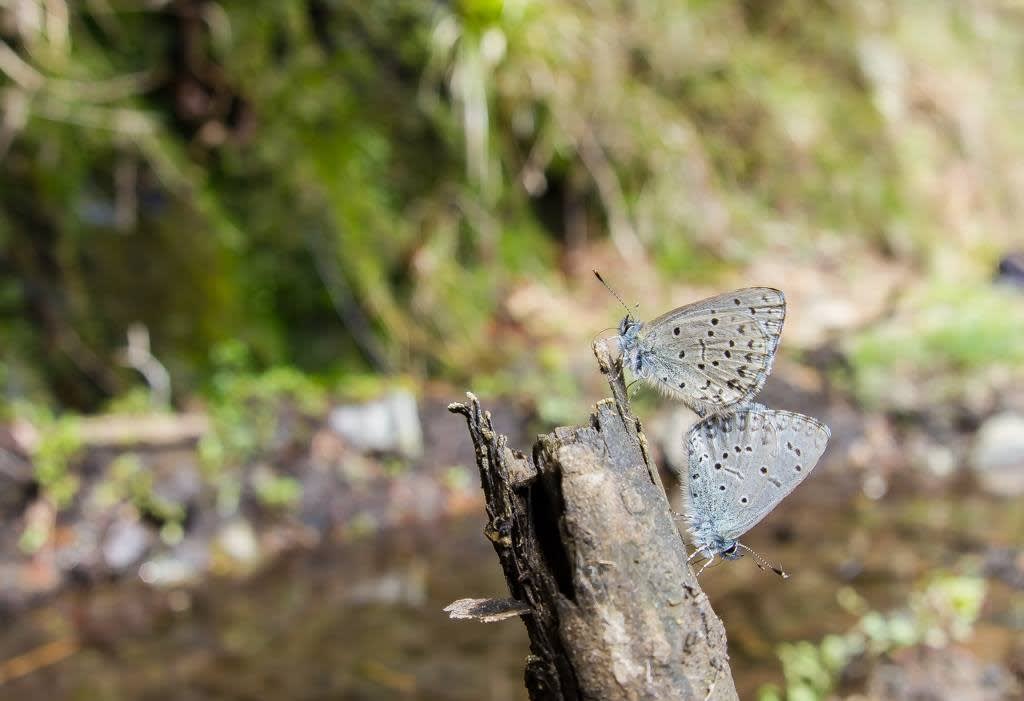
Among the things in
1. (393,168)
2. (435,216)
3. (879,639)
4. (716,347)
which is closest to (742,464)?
(716,347)

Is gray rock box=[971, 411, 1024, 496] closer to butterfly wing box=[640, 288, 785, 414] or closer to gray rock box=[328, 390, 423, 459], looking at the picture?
gray rock box=[328, 390, 423, 459]

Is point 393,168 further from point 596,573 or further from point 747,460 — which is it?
point 596,573

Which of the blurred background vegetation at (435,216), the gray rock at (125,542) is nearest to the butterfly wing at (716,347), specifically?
the blurred background vegetation at (435,216)

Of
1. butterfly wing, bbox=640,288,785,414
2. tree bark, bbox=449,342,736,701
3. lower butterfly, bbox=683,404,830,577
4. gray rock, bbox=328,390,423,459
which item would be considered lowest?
tree bark, bbox=449,342,736,701

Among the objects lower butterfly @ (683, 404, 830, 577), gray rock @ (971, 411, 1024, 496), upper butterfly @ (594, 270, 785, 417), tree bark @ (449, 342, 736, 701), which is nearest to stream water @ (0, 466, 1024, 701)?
gray rock @ (971, 411, 1024, 496)

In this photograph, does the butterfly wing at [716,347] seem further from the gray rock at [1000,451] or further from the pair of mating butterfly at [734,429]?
the gray rock at [1000,451]

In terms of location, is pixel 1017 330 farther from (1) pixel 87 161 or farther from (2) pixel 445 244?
(1) pixel 87 161
